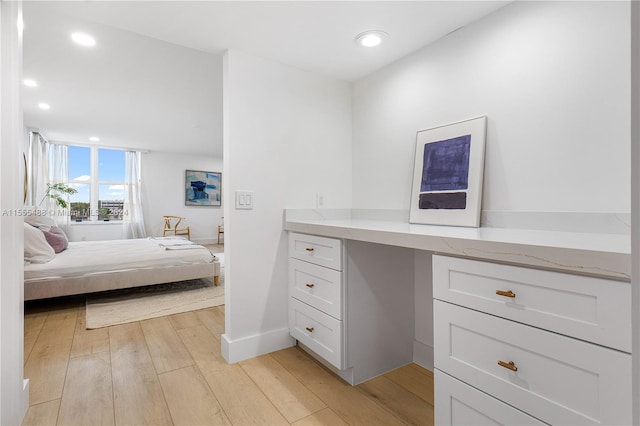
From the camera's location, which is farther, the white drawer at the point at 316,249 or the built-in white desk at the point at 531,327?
the white drawer at the point at 316,249

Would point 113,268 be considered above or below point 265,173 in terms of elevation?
below

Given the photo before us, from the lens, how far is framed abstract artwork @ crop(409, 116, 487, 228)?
63.7 inches

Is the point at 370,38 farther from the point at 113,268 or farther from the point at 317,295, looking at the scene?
the point at 113,268

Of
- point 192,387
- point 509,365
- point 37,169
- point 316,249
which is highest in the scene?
point 37,169

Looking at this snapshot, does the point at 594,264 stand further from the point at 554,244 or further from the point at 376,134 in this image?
the point at 376,134

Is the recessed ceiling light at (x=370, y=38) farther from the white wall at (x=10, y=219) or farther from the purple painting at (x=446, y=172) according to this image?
the white wall at (x=10, y=219)

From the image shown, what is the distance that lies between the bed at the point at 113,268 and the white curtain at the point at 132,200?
9.87 ft

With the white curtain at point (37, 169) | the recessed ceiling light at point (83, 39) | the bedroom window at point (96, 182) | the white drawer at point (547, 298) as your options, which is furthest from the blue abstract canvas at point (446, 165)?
the bedroom window at point (96, 182)

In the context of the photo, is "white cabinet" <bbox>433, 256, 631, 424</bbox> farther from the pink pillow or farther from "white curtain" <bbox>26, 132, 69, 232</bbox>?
"white curtain" <bbox>26, 132, 69, 232</bbox>

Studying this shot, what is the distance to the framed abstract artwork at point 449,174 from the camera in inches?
63.7

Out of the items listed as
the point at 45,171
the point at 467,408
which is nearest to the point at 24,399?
the point at 467,408

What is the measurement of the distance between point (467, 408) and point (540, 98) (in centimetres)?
135

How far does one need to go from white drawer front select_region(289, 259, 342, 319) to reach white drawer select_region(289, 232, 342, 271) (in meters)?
0.03

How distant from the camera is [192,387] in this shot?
1662mm
